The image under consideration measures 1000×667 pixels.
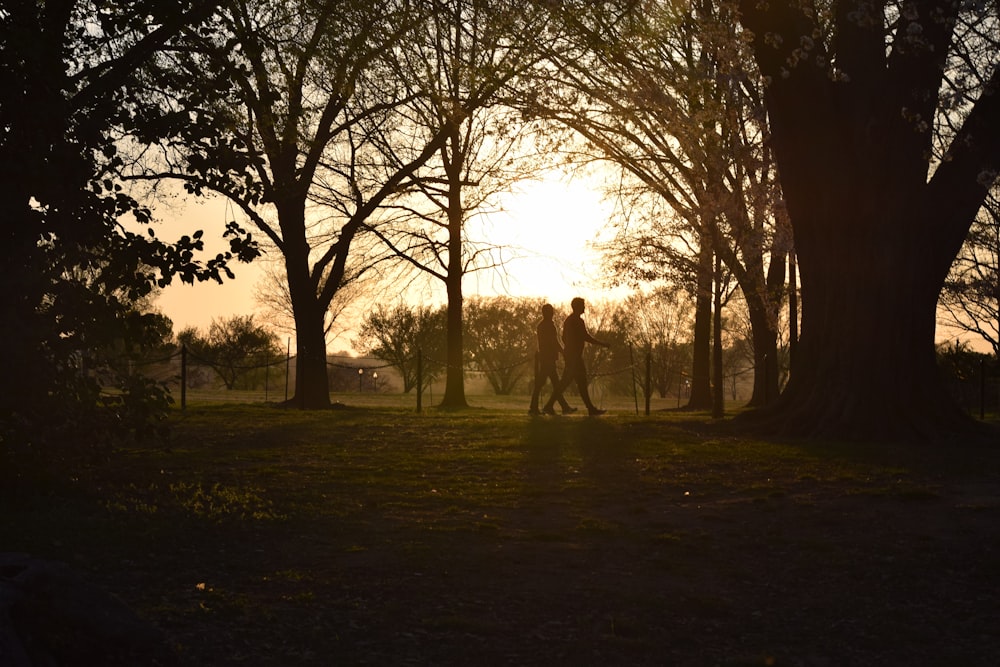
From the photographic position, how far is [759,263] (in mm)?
24516

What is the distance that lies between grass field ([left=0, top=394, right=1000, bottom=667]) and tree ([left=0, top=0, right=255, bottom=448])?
934 mm

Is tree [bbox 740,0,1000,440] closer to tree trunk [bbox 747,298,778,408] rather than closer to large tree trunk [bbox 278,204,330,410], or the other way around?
tree trunk [bbox 747,298,778,408]

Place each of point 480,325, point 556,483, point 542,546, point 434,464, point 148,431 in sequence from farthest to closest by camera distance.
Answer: point 480,325
point 434,464
point 556,483
point 148,431
point 542,546

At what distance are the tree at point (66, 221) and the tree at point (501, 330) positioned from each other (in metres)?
53.4

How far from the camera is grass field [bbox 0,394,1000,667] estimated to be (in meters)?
4.50

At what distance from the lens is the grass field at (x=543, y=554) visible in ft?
14.8

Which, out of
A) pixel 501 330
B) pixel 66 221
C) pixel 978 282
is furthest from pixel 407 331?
pixel 66 221

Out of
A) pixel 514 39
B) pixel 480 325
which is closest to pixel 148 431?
pixel 514 39

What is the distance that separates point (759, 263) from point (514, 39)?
38.8 feet

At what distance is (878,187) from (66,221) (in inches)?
360

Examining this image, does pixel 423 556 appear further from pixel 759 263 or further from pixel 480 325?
pixel 480 325

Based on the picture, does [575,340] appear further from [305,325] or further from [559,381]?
[305,325]

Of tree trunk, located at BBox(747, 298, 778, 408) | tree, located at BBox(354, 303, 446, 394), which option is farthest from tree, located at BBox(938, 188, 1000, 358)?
tree, located at BBox(354, 303, 446, 394)

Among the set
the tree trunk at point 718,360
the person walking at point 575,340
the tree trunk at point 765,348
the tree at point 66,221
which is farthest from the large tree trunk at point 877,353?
the tree trunk at point 765,348
